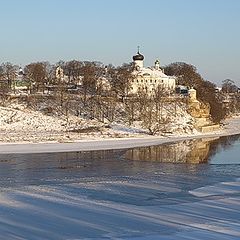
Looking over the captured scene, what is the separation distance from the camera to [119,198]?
13.8 metres

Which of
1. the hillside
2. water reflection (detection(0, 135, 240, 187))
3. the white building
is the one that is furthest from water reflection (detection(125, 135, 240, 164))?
the white building

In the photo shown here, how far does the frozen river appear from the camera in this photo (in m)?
10.3

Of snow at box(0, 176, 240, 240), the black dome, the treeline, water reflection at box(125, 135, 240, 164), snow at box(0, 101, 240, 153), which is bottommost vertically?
snow at box(0, 176, 240, 240)

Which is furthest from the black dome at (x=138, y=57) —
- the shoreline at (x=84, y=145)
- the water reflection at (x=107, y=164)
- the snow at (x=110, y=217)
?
the snow at (x=110, y=217)

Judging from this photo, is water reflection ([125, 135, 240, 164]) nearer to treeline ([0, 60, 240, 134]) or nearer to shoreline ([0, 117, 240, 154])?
shoreline ([0, 117, 240, 154])

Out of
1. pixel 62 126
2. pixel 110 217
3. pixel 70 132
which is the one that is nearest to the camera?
pixel 110 217

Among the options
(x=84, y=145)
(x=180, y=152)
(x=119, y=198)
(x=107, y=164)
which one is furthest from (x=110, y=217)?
(x=84, y=145)

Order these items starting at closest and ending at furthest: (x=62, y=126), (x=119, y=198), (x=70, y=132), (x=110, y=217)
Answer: (x=110, y=217) → (x=119, y=198) → (x=70, y=132) → (x=62, y=126)

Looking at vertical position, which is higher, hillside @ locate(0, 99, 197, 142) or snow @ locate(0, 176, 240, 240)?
hillside @ locate(0, 99, 197, 142)

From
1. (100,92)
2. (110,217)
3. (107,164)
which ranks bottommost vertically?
(110,217)

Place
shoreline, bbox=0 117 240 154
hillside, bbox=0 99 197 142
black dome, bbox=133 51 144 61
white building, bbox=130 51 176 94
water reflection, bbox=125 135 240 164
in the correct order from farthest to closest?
black dome, bbox=133 51 144 61, white building, bbox=130 51 176 94, hillside, bbox=0 99 197 142, shoreline, bbox=0 117 240 154, water reflection, bbox=125 135 240 164

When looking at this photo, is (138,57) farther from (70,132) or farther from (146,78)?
(70,132)

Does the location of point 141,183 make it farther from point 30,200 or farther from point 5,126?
point 5,126

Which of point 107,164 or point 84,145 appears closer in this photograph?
Result: point 107,164
